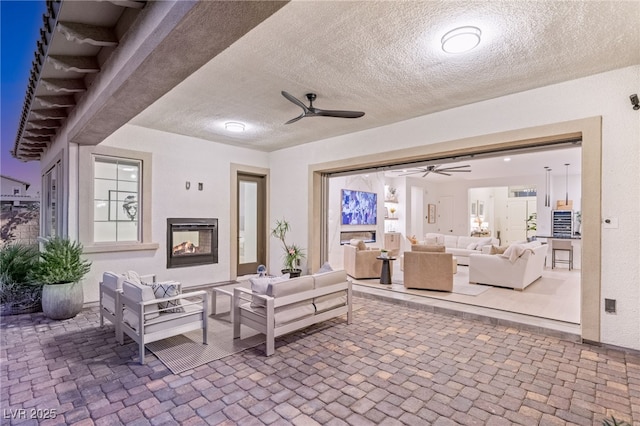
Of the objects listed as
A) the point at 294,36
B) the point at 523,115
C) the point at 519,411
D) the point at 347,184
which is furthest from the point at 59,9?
the point at 347,184

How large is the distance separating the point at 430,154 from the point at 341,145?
1752 mm

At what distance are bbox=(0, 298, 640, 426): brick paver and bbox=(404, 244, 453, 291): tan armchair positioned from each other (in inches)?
67.8

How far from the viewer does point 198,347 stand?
320 centimetres

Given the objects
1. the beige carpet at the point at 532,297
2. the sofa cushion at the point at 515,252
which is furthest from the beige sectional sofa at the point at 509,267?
the beige carpet at the point at 532,297

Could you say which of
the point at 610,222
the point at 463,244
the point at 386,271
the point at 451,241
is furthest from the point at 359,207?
the point at 610,222

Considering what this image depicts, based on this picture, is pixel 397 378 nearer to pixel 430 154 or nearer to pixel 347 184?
pixel 430 154

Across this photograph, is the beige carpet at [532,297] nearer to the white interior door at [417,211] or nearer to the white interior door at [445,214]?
the white interior door at [417,211]

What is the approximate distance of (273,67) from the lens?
3.10 m

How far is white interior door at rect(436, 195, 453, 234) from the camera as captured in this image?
11.9 meters

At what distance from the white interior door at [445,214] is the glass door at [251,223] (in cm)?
770

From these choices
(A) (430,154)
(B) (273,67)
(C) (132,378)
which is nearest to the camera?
(C) (132,378)

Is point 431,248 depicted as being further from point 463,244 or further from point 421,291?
point 463,244

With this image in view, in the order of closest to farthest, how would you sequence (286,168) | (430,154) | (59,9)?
1. (59,9)
2. (430,154)
3. (286,168)

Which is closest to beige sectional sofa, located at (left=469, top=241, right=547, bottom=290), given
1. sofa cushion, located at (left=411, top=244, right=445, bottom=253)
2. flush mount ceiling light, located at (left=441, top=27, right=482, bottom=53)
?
sofa cushion, located at (left=411, top=244, right=445, bottom=253)
